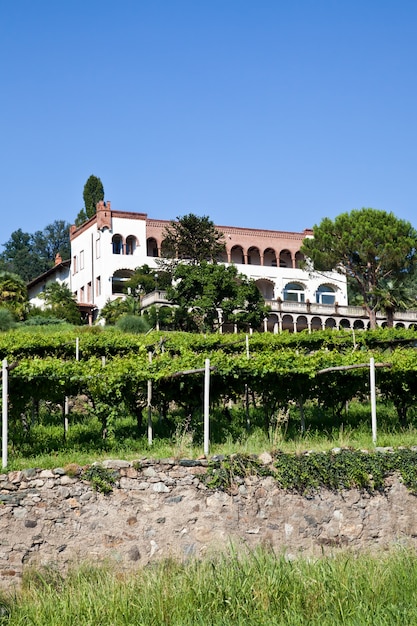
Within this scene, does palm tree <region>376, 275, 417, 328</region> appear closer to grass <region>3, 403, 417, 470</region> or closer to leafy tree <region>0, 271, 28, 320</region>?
leafy tree <region>0, 271, 28, 320</region>

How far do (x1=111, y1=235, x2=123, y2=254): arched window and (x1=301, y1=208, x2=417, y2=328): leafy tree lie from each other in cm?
1395

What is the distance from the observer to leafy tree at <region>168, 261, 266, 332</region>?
39406 mm

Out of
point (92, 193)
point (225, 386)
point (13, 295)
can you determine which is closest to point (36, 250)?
point (92, 193)

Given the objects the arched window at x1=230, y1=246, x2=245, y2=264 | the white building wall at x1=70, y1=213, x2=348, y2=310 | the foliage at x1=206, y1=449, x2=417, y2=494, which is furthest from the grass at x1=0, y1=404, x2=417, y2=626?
the arched window at x1=230, y1=246, x2=245, y2=264

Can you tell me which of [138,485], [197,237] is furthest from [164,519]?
[197,237]

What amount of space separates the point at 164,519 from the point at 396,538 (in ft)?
11.7

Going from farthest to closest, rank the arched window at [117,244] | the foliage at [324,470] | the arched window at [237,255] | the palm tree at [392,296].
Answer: the arched window at [237,255], the arched window at [117,244], the palm tree at [392,296], the foliage at [324,470]

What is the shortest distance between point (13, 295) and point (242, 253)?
20.1m

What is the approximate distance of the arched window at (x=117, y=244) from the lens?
176ft

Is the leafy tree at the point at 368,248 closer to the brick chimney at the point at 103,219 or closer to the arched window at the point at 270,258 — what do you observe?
the brick chimney at the point at 103,219

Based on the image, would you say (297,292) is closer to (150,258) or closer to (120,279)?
(150,258)

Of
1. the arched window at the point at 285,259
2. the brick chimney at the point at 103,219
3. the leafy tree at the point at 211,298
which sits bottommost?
the leafy tree at the point at 211,298

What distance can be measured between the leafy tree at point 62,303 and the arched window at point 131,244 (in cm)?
431

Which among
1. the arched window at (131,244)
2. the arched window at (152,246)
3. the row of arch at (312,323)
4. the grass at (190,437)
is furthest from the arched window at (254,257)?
the grass at (190,437)
